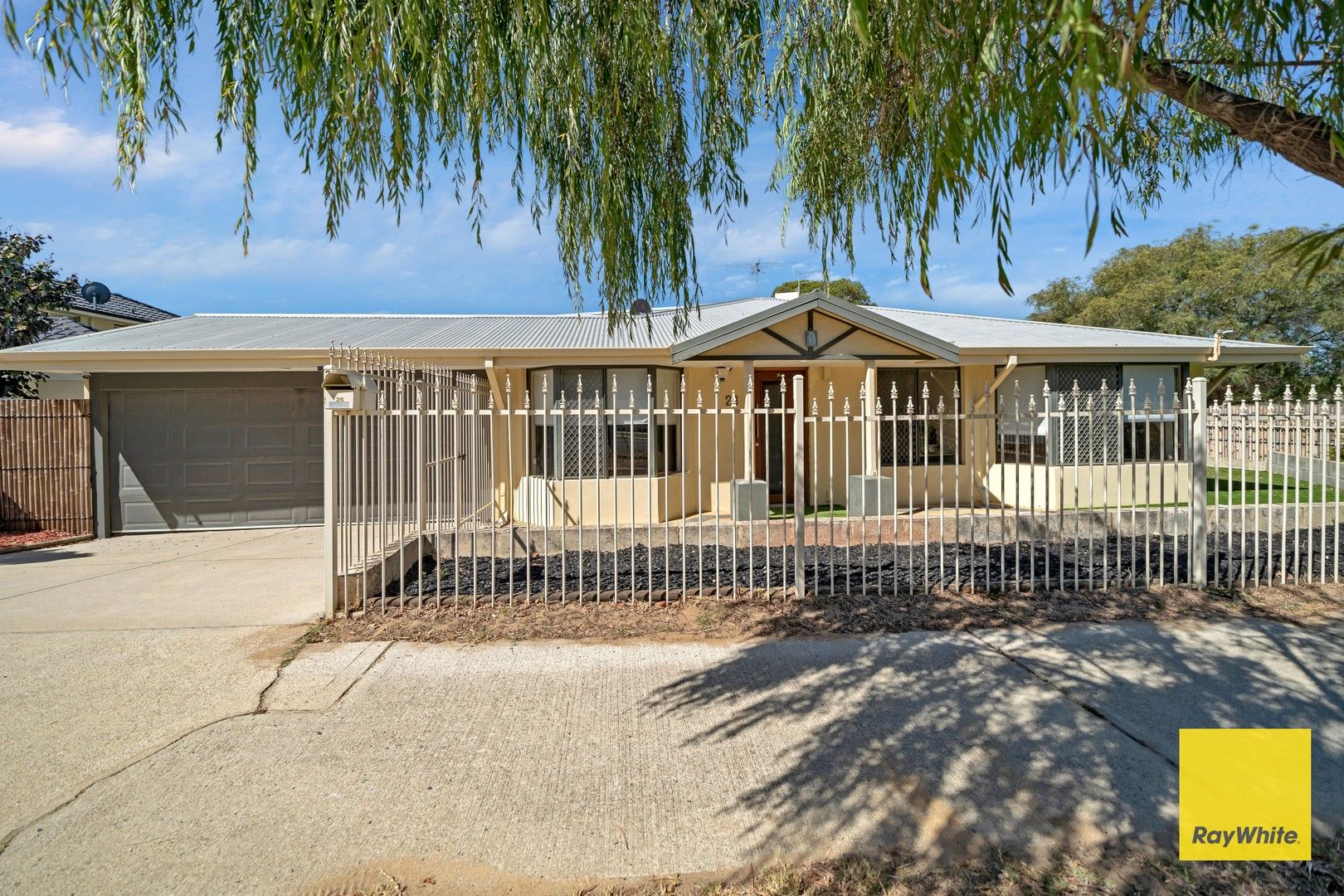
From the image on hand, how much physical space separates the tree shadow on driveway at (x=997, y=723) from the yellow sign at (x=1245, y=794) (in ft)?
0.24

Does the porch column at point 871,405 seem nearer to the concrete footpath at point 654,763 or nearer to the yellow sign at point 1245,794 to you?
the concrete footpath at point 654,763

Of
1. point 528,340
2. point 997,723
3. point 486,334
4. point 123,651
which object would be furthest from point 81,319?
point 997,723

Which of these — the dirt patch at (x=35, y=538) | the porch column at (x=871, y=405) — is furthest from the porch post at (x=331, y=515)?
the porch column at (x=871, y=405)

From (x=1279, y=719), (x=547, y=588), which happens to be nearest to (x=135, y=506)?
(x=547, y=588)

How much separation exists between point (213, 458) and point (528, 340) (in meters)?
5.46

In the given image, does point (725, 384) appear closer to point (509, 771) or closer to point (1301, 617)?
point (1301, 617)

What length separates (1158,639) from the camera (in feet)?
16.7

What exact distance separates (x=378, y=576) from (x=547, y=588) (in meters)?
1.51

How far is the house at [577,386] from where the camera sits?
980 cm

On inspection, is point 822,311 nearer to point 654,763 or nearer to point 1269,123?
point 1269,123

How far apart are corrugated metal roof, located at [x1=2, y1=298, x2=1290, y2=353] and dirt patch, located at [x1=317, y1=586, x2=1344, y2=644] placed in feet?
14.6

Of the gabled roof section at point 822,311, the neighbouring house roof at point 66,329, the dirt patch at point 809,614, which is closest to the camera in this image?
the dirt patch at point 809,614

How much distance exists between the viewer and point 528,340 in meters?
11.2

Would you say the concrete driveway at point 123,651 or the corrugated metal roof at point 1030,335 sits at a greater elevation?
the corrugated metal roof at point 1030,335
